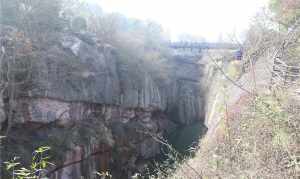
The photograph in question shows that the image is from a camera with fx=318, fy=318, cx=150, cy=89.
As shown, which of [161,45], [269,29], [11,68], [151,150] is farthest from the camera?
[161,45]

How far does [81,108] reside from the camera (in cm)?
1439

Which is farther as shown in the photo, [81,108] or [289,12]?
[81,108]

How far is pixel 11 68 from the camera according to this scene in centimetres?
1096

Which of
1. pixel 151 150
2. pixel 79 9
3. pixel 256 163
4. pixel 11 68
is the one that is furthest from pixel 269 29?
pixel 79 9

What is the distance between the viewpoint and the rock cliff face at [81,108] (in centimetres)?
1177

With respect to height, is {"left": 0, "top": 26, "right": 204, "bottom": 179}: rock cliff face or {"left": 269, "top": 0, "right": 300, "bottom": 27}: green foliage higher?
{"left": 269, "top": 0, "right": 300, "bottom": 27}: green foliage

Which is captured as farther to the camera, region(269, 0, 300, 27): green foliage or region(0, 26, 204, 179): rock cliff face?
region(0, 26, 204, 179): rock cliff face

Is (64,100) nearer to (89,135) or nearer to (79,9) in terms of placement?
(89,135)

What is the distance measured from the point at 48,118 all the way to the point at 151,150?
703 centimetres

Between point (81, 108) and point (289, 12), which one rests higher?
point (289, 12)

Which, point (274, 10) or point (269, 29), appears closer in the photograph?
point (269, 29)

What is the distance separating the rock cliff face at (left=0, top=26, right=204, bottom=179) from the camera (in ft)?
38.6

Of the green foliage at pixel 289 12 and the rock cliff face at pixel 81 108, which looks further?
the rock cliff face at pixel 81 108

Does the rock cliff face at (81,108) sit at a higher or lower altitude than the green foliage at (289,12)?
lower
